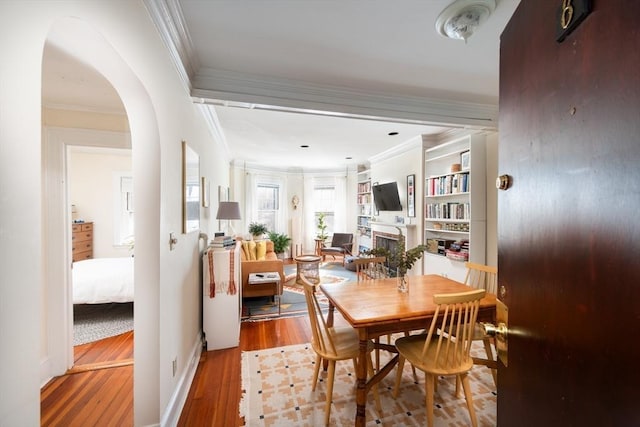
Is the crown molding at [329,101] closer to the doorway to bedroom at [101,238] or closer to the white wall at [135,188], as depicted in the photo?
the white wall at [135,188]

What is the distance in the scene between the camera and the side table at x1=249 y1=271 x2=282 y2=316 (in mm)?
3497

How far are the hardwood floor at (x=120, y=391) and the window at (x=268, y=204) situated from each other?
13.9 ft

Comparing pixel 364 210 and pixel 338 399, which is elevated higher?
pixel 364 210

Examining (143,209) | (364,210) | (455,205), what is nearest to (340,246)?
(364,210)

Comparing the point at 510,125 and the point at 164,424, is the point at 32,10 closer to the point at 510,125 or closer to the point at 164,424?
the point at 510,125

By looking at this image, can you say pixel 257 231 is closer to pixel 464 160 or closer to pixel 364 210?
pixel 364 210

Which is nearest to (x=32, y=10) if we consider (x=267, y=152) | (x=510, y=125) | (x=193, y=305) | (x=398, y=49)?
(x=510, y=125)

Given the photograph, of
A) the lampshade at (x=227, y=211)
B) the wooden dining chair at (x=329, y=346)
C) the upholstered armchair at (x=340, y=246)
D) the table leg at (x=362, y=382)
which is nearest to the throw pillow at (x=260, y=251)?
the lampshade at (x=227, y=211)

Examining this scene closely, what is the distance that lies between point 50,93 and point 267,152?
3.34 metres

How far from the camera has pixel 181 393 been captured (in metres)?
1.81

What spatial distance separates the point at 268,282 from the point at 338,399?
1929 mm

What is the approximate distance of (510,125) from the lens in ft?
2.36

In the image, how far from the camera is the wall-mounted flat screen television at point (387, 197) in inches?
189

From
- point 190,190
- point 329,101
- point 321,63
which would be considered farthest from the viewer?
point 329,101
